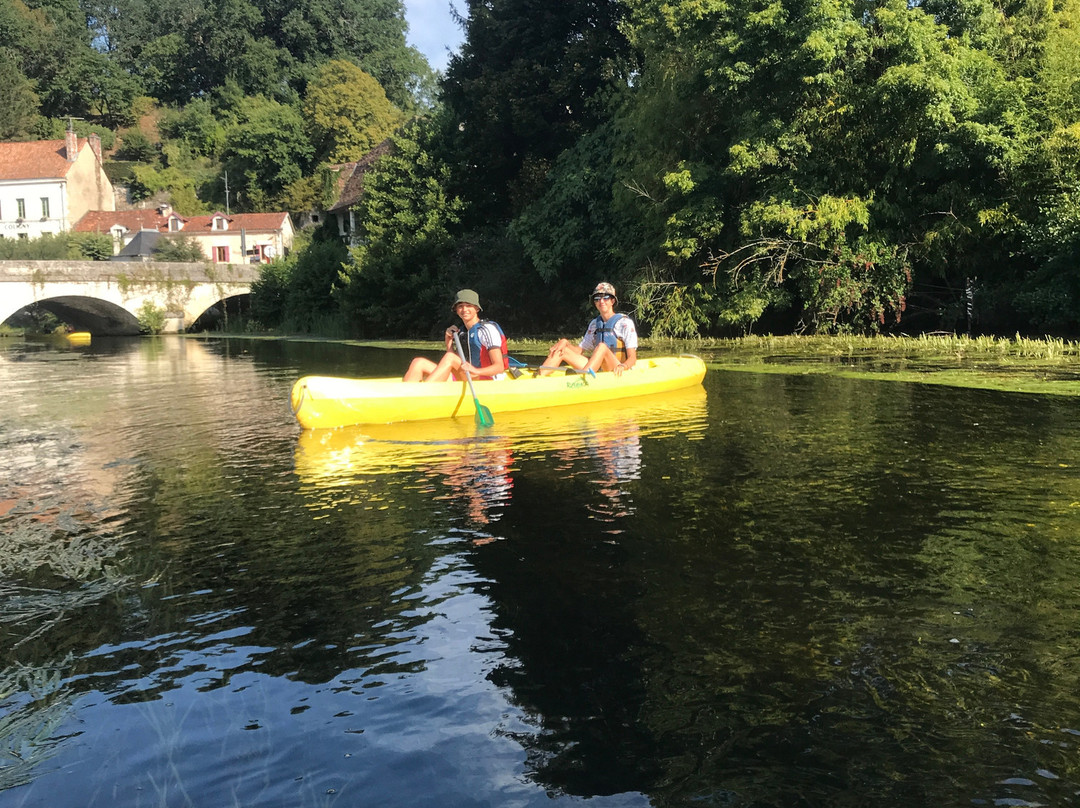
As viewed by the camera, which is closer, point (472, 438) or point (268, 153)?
point (472, 438)

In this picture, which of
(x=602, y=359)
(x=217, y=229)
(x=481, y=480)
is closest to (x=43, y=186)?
(x=217, y=229)

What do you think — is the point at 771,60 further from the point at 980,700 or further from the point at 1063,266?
the point at 980,700

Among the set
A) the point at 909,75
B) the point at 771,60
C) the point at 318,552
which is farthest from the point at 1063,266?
the point at 318,552

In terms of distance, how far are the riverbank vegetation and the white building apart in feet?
111

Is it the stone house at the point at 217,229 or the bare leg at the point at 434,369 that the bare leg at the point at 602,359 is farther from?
the stone house at the point at 217,229

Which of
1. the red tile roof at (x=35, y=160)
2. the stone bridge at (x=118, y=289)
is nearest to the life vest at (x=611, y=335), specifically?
the stone bridge at (x=118, y=289)

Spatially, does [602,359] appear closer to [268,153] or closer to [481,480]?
[481,480]

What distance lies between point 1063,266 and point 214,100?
76.2 meters

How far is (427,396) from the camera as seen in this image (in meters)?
10.1

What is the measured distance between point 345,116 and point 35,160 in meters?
20.8

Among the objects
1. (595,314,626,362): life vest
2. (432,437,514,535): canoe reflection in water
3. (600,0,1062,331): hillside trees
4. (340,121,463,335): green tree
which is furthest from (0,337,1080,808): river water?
(340,121,463,335): green tree

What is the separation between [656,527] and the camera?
607cm

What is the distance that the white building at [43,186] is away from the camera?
65.5m

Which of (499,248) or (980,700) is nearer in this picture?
(980,700)
